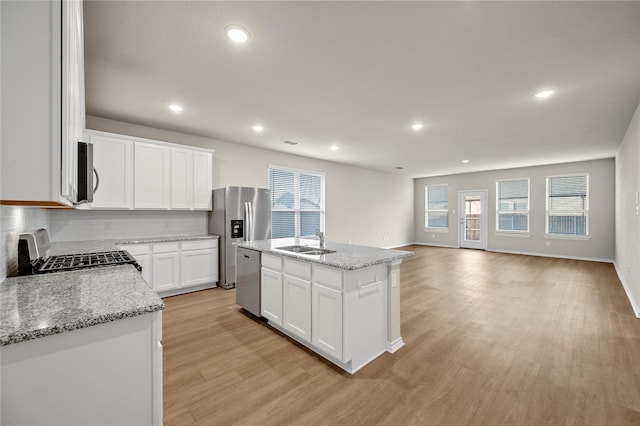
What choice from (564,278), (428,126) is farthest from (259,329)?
(564,278)

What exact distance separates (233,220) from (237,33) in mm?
3015

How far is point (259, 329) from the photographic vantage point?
10.2ft

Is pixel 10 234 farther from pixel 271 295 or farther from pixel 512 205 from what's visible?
pixel 512 205

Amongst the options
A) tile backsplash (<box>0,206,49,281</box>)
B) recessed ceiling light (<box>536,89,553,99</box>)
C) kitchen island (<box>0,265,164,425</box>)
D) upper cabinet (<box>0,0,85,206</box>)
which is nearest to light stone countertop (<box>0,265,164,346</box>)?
kitchen island (<box>0,265,164,425</box>)

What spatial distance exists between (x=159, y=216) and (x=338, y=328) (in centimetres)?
374

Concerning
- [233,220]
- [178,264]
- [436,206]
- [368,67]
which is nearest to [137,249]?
[178,264]

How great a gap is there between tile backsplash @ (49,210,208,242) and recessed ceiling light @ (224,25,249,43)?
3339 millimetres

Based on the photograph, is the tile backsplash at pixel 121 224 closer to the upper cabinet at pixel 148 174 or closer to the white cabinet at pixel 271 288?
the upper cabinet at pixel 148 174

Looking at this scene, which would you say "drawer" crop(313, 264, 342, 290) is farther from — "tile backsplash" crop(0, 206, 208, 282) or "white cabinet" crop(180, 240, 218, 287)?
"white cabinet" crop(180, 240, 218, 287)

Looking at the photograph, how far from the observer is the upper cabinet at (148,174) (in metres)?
3.82

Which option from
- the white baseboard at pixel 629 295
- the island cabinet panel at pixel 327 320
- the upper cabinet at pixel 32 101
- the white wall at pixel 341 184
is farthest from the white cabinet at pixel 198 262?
the white baseboard at pixel 629 295

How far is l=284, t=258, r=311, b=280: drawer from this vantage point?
256 centimetres

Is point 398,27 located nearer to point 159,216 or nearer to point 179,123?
point 179,123

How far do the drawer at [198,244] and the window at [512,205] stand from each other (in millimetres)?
8563
